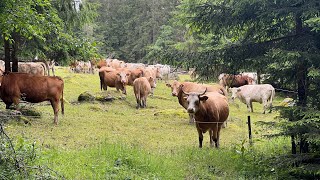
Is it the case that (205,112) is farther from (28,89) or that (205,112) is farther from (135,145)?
(28,89)

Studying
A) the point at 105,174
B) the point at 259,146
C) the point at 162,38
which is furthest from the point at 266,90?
the point at 162,38

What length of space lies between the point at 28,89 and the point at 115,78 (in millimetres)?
10391

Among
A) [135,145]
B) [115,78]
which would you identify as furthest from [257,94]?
[135,145]

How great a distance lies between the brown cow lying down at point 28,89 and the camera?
11.5m

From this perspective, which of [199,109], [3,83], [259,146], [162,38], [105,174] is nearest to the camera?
[105,174]

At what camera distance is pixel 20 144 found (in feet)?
18.8

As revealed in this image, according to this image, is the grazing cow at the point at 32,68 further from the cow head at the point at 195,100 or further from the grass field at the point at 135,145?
the cow head at the point at 195,100

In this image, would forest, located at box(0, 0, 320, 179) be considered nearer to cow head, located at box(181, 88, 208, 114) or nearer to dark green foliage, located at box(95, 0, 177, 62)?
cow head, located at box(181, 88, 208, 114)

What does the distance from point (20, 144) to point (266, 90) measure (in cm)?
1543

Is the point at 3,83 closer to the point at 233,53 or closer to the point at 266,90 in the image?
the point at 233,53

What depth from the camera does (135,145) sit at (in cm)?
837

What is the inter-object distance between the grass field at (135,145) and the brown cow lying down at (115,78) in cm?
351

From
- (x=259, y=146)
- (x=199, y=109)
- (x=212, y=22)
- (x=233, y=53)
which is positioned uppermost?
(x=212, y=22)

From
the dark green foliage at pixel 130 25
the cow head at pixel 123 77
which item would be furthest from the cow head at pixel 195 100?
the dark green foliage at pixel 130 25
